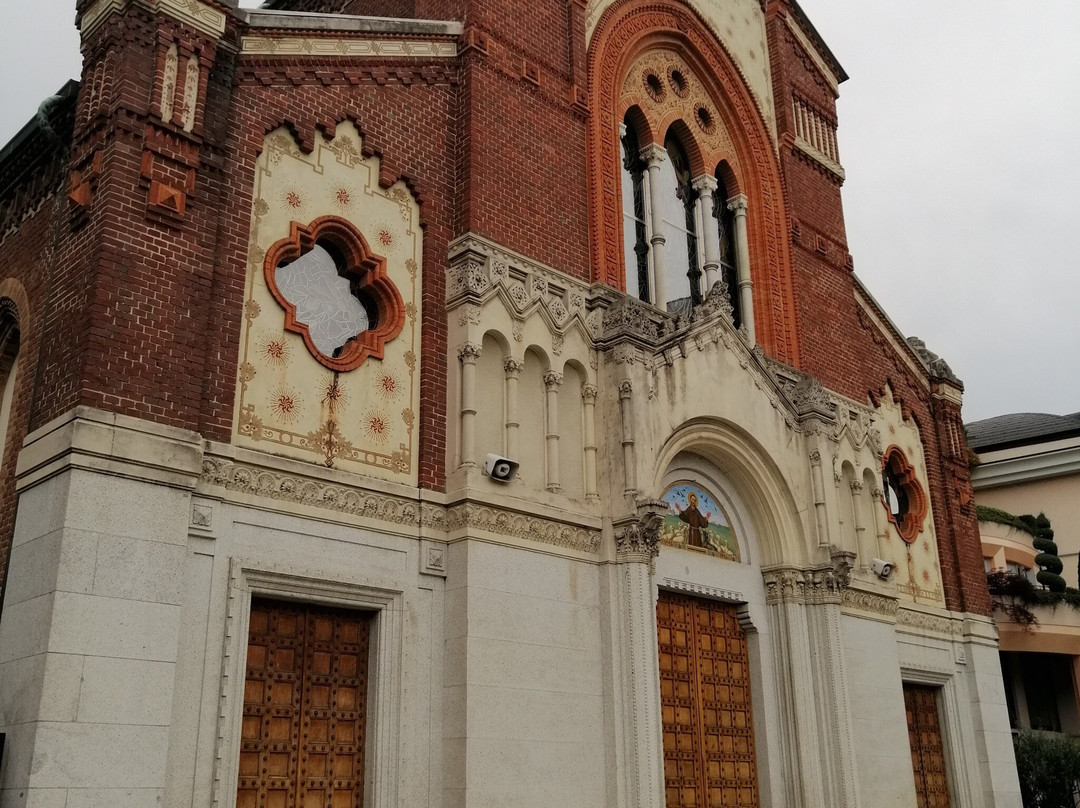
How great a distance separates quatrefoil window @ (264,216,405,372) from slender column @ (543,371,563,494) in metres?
2.13

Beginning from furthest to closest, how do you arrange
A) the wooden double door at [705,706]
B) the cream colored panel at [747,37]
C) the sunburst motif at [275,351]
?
the cream colored panel at [747,37], the wooden double door at [705,706], the sunburst motif at [275,351]

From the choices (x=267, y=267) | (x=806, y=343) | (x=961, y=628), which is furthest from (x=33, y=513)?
(x=961, y=628)

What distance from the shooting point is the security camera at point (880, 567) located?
18531mm

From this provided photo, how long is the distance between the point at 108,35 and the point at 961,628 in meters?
17.2

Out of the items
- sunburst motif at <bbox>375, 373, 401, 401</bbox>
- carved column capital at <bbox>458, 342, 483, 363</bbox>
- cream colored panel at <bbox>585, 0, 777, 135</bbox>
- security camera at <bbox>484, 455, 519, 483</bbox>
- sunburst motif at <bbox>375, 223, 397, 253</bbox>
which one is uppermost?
cream colored panel at <bbox>585, 0, 777, 135</bbox>

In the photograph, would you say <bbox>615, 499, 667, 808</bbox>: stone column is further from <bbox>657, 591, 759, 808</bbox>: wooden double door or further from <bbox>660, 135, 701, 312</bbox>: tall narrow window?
<bbox>660, 135, 701, 312</bbox>: tall narrow window

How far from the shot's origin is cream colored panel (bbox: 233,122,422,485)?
11.9 metres

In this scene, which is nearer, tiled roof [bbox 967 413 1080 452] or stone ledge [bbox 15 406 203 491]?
stone ledge [bbox 15 406 203 491]

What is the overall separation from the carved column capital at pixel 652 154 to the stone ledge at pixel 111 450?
9.69 metres

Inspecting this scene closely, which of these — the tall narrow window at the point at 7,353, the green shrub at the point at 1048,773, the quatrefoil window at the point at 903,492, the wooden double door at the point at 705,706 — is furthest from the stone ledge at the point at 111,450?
the green shrub at the point at 1048,773

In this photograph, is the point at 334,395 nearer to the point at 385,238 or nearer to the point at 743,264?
the point at 385,238

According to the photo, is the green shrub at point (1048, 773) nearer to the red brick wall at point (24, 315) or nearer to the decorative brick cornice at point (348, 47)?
the decorative brick cornice at point (348, 47)

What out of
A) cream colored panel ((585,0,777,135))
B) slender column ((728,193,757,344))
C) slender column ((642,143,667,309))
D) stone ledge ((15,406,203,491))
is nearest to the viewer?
stone ledge ((15,406,203,491))

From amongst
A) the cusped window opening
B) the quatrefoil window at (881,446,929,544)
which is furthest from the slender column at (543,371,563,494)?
the quatrefoil window at (881,446,929,544)
